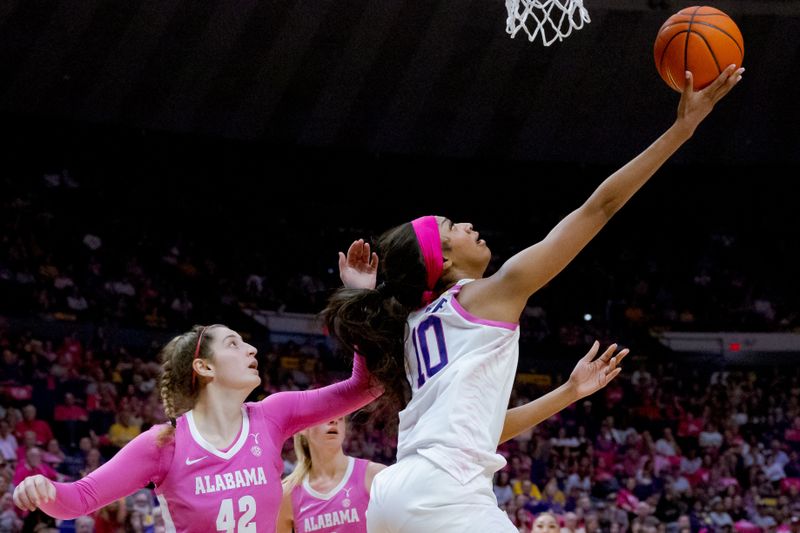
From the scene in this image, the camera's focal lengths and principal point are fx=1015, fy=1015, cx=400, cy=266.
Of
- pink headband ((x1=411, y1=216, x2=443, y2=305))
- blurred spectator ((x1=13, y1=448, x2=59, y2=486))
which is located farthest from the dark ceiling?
pink headband ((x1=411, y1=216, x2=443, y2=305))

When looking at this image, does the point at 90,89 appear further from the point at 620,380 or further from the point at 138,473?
the point at 138,473

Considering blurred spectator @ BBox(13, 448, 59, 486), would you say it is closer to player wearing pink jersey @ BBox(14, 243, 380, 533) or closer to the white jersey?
player wearing pink jersey @ BBox(14, 243, 380, 533)

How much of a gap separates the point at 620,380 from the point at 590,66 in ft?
15.8

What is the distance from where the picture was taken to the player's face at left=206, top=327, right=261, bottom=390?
3469 millimetres

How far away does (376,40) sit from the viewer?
14.8m

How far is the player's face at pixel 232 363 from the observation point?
3.47 metres

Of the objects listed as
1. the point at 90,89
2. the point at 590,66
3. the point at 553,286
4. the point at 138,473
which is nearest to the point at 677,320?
the point at 553,286

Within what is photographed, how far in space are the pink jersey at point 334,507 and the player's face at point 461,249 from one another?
1.82 meters

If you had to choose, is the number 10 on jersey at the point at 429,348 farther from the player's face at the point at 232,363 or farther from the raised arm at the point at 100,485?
the raised arm at the point at 100,485

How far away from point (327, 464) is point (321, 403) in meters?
1.29

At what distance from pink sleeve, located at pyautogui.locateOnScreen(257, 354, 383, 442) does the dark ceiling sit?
37.2 feet

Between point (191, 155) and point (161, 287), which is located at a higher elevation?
point (191, 155)

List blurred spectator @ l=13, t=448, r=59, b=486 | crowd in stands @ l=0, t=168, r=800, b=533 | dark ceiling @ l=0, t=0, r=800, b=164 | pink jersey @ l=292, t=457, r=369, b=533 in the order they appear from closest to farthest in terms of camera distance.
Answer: pink jersey @ l=292, t=457, r=369, b=533 < blurred spectator @ l=13, t=448, r=59, b=486 < crowd in stands @ l=0, t=168, r=800, b=533 < dark ceiling @ l=0, t=0, r=800, b=164

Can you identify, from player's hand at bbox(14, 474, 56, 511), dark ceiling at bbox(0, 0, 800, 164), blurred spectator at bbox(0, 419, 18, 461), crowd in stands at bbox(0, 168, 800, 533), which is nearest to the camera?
player's hand at bbox(14, 474, 56, 511)
